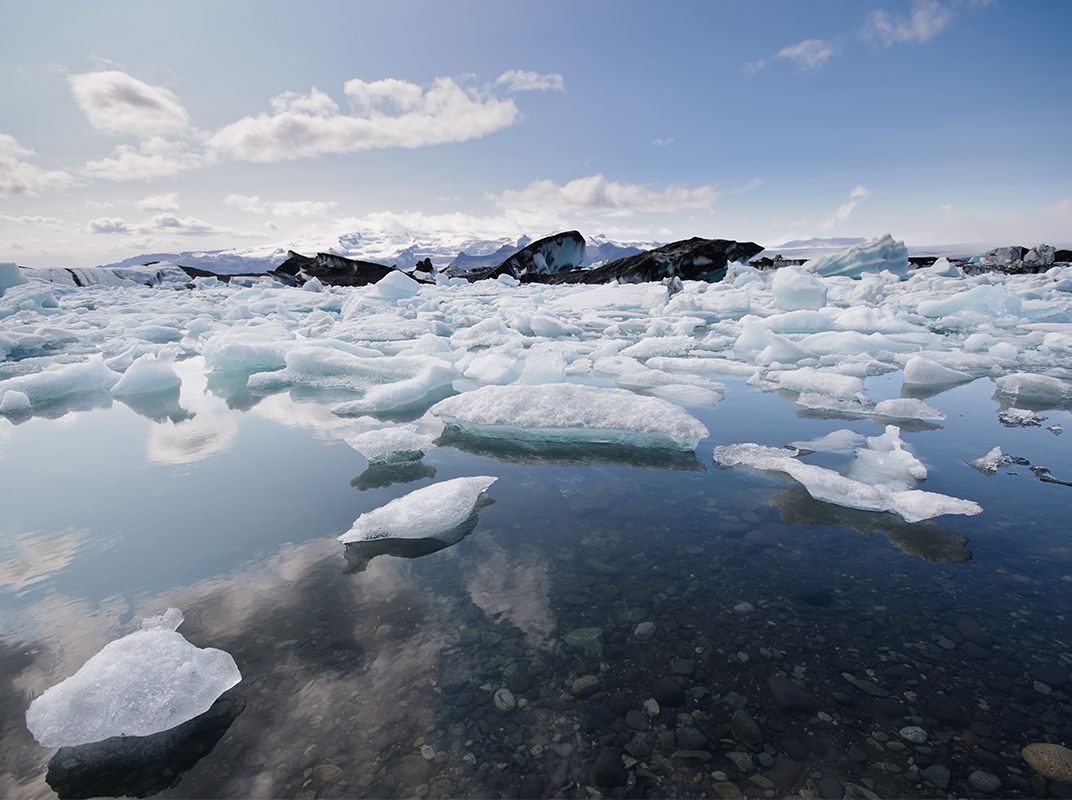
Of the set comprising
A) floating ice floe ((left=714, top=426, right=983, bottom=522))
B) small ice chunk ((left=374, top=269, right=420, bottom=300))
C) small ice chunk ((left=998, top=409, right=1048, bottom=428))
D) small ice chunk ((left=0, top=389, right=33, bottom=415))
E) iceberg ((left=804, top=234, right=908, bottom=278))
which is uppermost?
iceberg ((left=804, top=234, right=908, bottom=278))

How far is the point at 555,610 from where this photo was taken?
1.92 m

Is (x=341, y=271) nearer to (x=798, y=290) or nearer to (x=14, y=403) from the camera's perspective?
(x=798, y=290)

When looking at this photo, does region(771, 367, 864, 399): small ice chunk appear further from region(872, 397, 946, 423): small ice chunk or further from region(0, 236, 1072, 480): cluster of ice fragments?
region(872, 397, 946, 423): small ice chunk

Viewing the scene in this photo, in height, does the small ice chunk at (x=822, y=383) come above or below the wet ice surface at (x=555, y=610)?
above

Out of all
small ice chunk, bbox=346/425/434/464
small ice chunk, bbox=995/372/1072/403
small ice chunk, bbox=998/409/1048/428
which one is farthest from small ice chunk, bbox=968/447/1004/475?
small ice chunk, bbox=346/425/434/464

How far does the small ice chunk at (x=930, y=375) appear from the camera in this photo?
5.59 m

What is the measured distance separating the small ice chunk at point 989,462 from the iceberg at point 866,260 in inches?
799

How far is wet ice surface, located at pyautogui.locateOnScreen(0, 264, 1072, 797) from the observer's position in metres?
1.35

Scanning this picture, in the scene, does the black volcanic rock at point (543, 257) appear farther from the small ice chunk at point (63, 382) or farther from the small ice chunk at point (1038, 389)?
the small ice chunk at point (1038, 389)

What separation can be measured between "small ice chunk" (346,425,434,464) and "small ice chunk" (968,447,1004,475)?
11.3 feet

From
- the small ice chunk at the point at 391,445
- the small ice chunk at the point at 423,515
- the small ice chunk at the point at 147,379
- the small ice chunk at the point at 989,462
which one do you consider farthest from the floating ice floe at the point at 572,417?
the small ice chunk at the point at 147,379

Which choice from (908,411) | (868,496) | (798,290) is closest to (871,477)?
(868,496)

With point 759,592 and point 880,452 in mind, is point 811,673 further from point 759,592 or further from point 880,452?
point 880,452

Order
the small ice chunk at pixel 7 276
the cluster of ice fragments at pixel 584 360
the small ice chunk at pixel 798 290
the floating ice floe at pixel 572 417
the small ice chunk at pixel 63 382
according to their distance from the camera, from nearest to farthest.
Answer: the floating ice floe at pixel 572 417
the cluster of ice fragments at pixel 584 360
the small ice chunk at pixel 63 382
the small ice chunk at pixel 798 290
the small ice chunk at pixel 7 276
